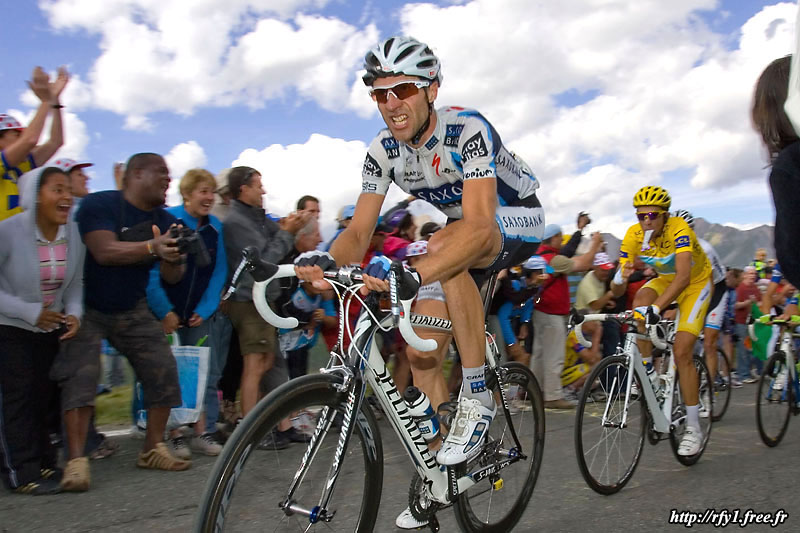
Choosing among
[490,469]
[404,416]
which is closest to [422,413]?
[404,416]

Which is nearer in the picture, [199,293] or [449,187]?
[449,187]

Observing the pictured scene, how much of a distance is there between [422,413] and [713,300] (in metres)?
4.94

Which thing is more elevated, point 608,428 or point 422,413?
point 422,413

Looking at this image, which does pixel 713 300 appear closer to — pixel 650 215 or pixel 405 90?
pixel 650 215

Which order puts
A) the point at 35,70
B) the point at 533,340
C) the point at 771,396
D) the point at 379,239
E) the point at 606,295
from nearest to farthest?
the point at 35,70 → the point at 771,396 → the point at 379,239 → the point at 533,340 → the point at 606,295

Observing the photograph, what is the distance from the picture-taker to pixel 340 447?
2590mm

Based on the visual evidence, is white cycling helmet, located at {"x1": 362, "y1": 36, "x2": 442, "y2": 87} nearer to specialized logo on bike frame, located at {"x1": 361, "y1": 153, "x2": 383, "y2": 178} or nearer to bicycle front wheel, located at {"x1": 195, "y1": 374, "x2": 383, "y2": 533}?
specialized logo on bike frame, located at {"x1": 361, "y1": 153, "x2": 383, "y2": 178}

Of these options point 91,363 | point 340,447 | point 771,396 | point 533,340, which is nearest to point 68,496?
point 91,363

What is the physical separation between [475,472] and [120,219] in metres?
3.20

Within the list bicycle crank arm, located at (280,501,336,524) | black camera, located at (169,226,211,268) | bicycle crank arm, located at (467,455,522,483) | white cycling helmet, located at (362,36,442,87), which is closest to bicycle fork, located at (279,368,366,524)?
bicycle crank arm, located at (280,501,336,524)

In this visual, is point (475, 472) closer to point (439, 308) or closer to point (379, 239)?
point (439, 308)

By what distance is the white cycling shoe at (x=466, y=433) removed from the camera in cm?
301

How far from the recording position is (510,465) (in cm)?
377

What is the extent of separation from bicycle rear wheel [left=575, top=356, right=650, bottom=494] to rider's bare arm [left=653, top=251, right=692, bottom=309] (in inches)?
29.0
